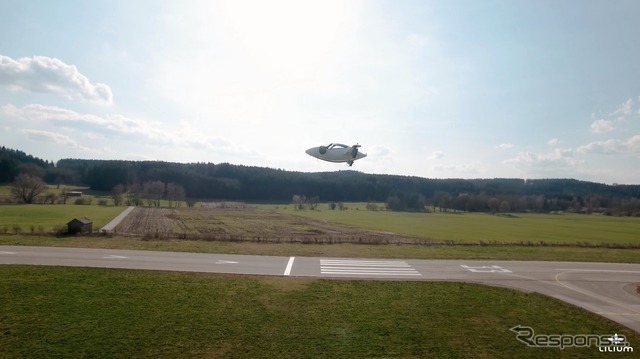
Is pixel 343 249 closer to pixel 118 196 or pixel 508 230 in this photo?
pixel 508 230

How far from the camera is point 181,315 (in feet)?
67.2

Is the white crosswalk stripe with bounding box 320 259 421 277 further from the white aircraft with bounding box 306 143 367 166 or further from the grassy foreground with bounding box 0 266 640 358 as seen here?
the white aircraft with bounding box 306 143 367 166

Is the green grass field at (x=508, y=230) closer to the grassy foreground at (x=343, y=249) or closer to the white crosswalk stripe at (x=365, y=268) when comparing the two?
the grassy foreground at (x=343, y=249)

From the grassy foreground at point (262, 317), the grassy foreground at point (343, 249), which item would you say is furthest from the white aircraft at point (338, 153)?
the grassy foreground at point (343, 249)

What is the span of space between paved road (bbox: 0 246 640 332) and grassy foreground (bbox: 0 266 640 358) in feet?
7.84

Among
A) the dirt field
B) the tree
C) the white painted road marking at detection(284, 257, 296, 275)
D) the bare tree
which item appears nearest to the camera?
the white painted road marking at detection(284, 257, 296, 275)

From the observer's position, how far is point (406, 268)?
32250 mm

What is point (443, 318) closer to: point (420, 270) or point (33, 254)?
point (420, 270)

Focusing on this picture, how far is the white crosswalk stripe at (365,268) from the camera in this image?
30.1 metres

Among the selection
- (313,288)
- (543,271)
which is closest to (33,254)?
(313,288)

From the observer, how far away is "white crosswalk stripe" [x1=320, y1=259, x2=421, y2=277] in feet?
98.7

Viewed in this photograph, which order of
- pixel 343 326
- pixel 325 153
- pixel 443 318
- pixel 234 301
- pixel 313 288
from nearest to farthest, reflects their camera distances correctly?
pixel 325 153, pixel 343 326, pixel 443 318, pixel 234 301, pixel 313 288

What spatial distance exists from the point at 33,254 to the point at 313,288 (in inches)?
879

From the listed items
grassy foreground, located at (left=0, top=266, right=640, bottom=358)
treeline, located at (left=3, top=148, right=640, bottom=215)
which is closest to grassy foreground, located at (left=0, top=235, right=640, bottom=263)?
grassy foreground, located at (left=0, top=266, right=640, bottom=358)
